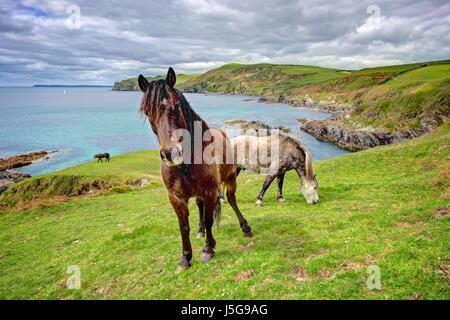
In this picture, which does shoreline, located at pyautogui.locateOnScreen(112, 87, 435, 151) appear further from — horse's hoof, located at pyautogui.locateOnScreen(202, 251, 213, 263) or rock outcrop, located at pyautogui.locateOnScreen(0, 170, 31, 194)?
rock outcrop, located at pyautogui.locateOnScreen(0, 170, 31, 194)

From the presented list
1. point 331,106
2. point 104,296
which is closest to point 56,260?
point 104,296

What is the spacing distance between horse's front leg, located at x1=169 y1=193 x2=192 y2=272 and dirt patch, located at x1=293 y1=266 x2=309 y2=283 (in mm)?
3286

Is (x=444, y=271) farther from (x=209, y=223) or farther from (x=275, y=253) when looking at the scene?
(x=209, y=223)

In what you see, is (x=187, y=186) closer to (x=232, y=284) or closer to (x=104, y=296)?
(x=232, y=284)

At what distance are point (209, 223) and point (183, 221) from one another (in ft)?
2.64

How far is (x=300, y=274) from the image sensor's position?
7570 millimetres

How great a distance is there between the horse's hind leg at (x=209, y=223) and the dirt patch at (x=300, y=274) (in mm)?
2756

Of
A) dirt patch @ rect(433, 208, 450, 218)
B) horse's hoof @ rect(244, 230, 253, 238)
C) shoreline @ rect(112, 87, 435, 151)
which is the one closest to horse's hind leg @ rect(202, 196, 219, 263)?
horse's hoof @ rect(244, 230, 253, 238)

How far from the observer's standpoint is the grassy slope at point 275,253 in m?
6.84

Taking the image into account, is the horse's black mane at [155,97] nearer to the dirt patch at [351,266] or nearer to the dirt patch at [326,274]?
the dirt patch at [326,274]

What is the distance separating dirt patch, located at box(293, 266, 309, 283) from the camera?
287 inches

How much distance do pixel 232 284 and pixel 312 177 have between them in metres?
9.13
